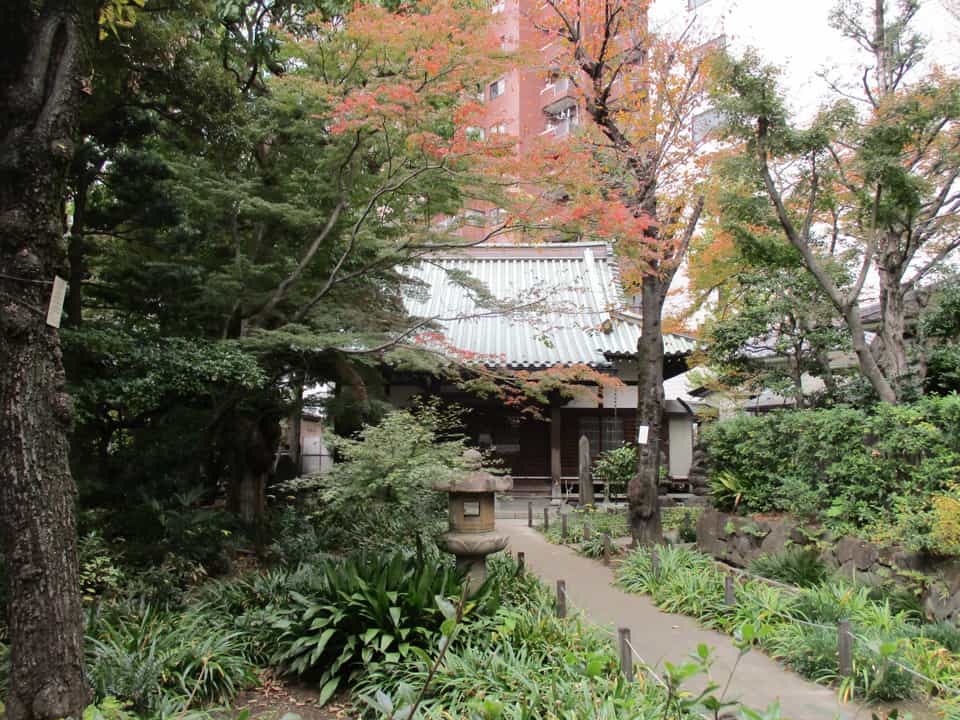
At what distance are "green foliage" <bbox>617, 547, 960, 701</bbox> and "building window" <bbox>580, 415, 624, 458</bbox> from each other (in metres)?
8.45


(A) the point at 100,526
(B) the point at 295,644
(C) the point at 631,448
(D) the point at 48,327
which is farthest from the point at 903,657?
(C) the point at 631,448

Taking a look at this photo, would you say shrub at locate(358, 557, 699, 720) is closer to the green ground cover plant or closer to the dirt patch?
the dirt patch

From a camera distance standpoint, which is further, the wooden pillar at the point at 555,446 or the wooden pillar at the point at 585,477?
the wooden pillar at the point at 555,446

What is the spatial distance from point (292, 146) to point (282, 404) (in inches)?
148

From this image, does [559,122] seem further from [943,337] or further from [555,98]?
[943,337]

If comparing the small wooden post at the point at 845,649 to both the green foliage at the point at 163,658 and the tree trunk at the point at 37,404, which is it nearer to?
the green foliage at the point at 163,658

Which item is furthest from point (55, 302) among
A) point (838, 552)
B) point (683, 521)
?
point (683, 521)

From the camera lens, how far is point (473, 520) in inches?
273

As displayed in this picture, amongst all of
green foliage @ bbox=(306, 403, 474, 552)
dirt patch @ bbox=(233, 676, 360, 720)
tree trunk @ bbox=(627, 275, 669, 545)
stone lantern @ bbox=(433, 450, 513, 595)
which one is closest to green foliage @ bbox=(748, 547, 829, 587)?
tree trunk @ bbox=(627, 275, 669, 545)

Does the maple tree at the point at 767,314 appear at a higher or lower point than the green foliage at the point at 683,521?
higher

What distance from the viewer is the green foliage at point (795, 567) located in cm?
746

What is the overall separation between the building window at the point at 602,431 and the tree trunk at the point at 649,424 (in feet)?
21.8

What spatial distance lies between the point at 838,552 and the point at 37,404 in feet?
26.9

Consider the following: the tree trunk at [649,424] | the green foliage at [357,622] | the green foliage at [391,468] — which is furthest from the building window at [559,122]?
the green foliage at [357,622]
